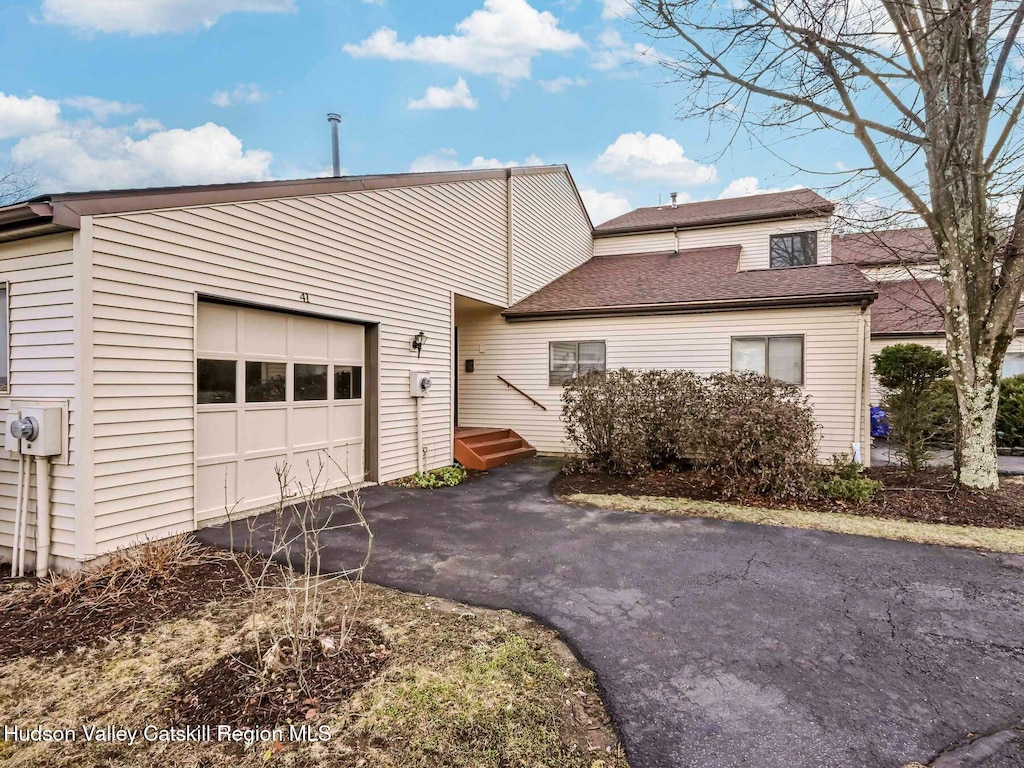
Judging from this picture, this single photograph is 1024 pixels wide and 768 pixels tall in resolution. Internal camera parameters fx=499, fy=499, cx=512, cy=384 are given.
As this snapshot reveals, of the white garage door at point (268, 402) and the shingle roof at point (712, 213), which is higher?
the shingle roof at point (712, 213)

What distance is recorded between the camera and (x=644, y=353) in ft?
33.3

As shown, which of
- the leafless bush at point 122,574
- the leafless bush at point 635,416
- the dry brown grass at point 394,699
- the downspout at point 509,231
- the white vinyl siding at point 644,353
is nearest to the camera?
the dry brown grass at point 394,699

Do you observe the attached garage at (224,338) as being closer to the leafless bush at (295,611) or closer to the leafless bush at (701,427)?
the leafless bush at (295,611)

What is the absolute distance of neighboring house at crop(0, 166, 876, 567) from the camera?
14.1 feet

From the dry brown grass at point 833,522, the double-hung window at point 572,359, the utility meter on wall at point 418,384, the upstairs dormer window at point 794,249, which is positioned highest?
the upstairs dormer window at point 794,249

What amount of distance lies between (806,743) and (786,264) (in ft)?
44.9

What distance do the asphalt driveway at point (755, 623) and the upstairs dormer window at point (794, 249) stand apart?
10.5 meters

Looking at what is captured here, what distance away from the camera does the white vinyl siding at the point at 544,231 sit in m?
11.6

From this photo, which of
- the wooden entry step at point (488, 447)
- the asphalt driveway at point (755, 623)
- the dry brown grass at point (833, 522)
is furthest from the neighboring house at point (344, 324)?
the dry brown grass at point (833, 522)

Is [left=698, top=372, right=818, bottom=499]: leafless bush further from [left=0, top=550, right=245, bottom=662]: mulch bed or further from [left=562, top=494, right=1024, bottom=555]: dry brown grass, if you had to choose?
[left=0, top=550, right=245, bottom=662]: mulch bed

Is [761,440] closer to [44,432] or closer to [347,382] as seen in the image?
[347,382]

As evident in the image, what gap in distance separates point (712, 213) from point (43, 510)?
16130 mm

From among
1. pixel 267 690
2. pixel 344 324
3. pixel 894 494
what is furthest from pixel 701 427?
pixel 267 690

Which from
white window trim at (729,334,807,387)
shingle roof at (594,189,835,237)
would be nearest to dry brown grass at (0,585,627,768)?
white window trim at (729,334,807,387)
